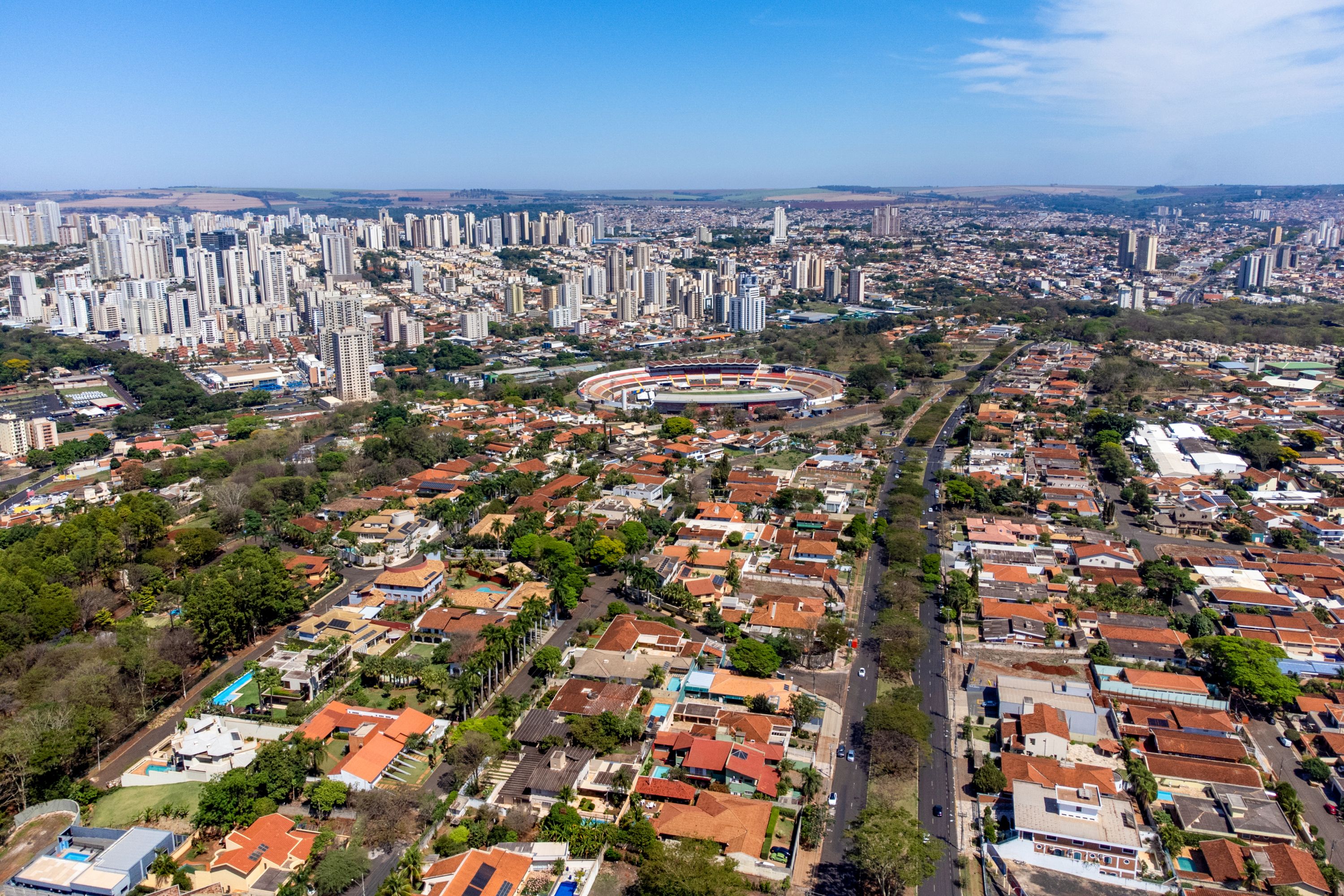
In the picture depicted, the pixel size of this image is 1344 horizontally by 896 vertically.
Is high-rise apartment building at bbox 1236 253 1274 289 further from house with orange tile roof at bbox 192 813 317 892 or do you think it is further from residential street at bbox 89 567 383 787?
house with orange tile roof at bbox 192 813 317 892

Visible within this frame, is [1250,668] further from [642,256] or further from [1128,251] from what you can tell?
[1128,251]

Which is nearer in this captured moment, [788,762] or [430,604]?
[788,762]

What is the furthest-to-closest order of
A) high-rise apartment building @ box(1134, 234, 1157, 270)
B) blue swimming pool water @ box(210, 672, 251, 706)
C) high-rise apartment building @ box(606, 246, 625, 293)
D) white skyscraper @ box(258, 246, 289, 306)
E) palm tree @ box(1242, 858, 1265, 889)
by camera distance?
high-rise apartment building @ box(1134, 234, 1157, 270) → high-rise apartment building @ box(606, 246, 625, 293) → white skyscraper @ box(258, 246, 289, 306) → blue swimming pool water @ box(210, 672, 251, 706) → palm tree @ box(1242, 858, 1265, 889)

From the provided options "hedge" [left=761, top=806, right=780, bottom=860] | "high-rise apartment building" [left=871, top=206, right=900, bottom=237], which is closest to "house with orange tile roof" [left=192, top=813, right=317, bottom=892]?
"hedge" [left=761, top=806, right=780, bottom=860]

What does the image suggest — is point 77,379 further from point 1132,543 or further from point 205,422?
point 1132,543

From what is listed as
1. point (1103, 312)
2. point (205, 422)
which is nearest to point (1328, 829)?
point (205, 422)

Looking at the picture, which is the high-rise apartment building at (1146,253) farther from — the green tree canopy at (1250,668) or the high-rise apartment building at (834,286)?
the green tree canopy at (1250,668)
